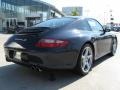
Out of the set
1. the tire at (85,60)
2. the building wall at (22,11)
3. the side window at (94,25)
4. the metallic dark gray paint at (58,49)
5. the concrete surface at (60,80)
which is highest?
the building wall at (22,11)

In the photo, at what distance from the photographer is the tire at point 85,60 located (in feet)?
15.0

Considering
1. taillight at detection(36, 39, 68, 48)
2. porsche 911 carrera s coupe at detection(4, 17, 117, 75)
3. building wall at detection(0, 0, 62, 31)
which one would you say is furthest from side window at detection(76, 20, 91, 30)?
building wall at detection(0, 0, 62, 31)

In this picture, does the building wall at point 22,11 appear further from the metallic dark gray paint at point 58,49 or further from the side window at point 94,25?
the metallic dark gray paint at point 58,49

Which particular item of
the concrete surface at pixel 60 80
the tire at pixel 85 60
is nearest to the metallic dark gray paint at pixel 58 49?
the tire at pixel 85 60

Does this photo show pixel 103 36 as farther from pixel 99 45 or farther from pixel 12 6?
pixel 12 6

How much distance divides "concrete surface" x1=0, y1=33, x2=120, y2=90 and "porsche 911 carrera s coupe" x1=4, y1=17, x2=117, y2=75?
0.29m

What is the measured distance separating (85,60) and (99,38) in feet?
3.00

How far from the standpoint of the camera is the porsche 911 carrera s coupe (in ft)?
13.3

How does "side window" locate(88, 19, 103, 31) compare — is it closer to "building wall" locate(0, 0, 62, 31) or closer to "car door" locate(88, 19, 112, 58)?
"car door" locate(88, 19, 112, 58)

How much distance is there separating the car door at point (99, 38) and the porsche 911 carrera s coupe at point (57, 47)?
209 millimetres

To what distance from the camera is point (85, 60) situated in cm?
488

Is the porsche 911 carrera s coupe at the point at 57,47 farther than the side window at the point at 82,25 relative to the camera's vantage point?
No

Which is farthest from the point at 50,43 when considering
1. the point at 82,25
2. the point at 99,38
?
the point at 99,38

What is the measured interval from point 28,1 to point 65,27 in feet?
120
